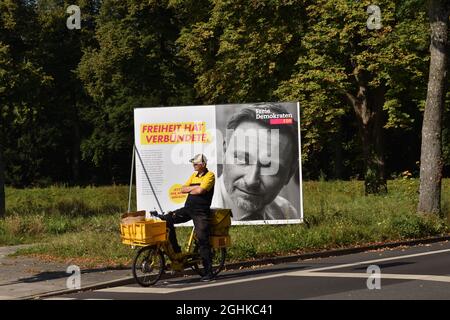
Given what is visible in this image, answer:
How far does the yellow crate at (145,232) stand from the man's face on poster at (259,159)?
6.92 m

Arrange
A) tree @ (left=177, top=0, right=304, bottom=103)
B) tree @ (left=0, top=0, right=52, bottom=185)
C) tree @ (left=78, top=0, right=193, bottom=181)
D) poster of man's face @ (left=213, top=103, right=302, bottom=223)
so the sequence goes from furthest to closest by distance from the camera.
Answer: tree @ (left=78, top=0, right=193, bottom=181), tree @ (left=0, top=0, right=52, bottom=185), tree @ (left=177, top=0, right=304, bottom=103), poster of man's face @ (left=213, top=103, right=302, bottom=223)

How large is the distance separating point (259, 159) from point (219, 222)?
6.20m

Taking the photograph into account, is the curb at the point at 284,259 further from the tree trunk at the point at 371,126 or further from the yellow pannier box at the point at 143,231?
the tree trunk at the point at 371,126

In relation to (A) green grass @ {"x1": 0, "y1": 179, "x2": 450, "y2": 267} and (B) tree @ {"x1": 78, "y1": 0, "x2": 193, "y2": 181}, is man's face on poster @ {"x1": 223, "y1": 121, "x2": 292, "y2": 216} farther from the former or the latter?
(B) tree @ {"x1": 78, "y1": 0, "x2": 193, "y2": 181}

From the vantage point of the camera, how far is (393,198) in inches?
1072

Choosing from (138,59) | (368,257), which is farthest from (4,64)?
(368,257)

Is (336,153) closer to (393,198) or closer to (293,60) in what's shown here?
(293,60)

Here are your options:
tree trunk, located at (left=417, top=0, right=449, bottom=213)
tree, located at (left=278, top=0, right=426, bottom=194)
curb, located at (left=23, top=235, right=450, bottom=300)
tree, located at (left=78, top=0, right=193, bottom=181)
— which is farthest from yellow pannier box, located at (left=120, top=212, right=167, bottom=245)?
tree, located at (left=78, top=0, right=193, bottom=181)

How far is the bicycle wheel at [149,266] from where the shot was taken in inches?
515

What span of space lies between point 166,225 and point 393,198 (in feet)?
50.1

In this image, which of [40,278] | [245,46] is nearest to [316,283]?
[40,278]

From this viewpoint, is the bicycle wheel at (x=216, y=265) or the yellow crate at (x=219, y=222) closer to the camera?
the yellow crate at (x=219, y=222)

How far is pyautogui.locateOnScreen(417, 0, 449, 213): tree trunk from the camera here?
22.0 metres

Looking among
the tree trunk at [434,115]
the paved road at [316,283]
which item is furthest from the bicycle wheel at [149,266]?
the tree trunk at [434,115]
